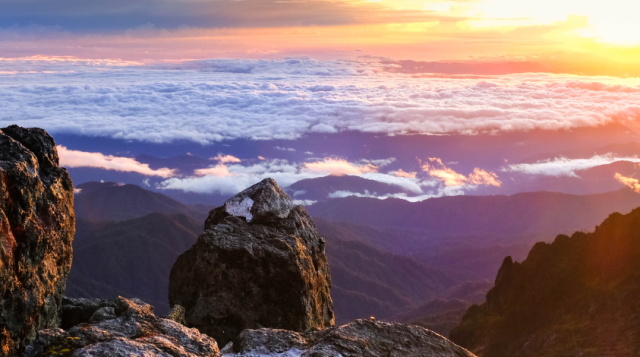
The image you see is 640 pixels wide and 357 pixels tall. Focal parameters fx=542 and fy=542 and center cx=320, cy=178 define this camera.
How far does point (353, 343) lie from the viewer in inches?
926

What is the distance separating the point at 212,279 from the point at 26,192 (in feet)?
51.8

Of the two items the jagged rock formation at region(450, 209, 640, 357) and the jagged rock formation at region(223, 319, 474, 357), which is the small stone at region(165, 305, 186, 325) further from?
the jagged rock formation at region(450, 209, 640, 357)

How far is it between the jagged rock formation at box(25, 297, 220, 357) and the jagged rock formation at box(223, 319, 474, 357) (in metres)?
1.92

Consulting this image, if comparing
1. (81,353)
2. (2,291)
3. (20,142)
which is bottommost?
(81,353)

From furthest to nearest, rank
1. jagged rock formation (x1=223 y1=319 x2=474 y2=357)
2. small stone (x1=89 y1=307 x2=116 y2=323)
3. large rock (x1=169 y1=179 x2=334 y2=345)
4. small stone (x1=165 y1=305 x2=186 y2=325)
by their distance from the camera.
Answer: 1. large rock (x1=169 y1=179 x2=334 y2=345)
2. small stone (x1=165 y1=305 x2=186 y2=325)
3. small stone (x1=89 y1=307 x2=116 y2=323)
4. jagged rock formation (x1=223 y1=319 x2=474 y2=357)

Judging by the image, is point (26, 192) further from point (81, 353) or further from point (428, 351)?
point (428, 351)

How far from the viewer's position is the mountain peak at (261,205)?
137 ft

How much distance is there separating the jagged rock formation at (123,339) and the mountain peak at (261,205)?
49.4 feet

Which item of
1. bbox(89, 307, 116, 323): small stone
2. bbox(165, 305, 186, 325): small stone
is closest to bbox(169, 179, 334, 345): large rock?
bbox(165, 305, 186, 325): small stone

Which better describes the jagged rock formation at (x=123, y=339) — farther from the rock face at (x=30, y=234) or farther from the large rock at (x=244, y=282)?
the large rock at (x=244, y=282)

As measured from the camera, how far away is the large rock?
36125 mm

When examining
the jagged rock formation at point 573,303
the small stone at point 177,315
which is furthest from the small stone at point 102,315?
the jagged rock formation at point 573,303

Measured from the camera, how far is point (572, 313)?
162875 mm

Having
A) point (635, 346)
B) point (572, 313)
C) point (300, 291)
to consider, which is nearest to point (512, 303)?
point (572, 313)
